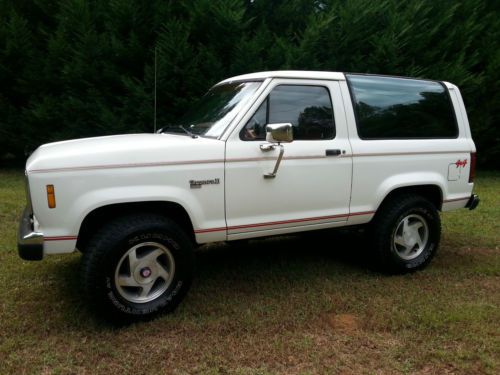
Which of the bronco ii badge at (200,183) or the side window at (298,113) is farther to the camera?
the side window at (298,113)

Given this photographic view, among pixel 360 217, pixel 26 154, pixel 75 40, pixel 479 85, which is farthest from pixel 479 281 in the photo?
pixel 26 154

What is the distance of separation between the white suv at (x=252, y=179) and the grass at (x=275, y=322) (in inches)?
12.9

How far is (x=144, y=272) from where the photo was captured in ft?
11.1

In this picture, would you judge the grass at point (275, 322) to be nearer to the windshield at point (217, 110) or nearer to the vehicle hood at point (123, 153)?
the vehicle hood at point (123, 153)

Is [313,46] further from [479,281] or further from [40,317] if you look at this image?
[40,317]

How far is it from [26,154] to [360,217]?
31.9 ft

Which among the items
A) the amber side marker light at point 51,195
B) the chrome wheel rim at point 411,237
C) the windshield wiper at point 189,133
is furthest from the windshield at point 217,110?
the chrome wheel rim at point 411,237

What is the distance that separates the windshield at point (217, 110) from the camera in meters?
3.70

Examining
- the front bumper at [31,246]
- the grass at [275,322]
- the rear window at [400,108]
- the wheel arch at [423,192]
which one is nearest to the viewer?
the grass at [275,322]

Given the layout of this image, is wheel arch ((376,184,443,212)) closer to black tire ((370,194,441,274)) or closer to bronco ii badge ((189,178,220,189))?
black tire ((370,194,441,274))

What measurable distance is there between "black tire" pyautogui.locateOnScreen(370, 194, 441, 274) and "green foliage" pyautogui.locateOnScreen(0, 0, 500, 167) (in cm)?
588

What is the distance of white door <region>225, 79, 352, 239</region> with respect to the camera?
3.58 meters

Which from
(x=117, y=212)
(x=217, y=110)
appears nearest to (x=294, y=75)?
(x=217, y=110)

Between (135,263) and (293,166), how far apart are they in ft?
4.97
